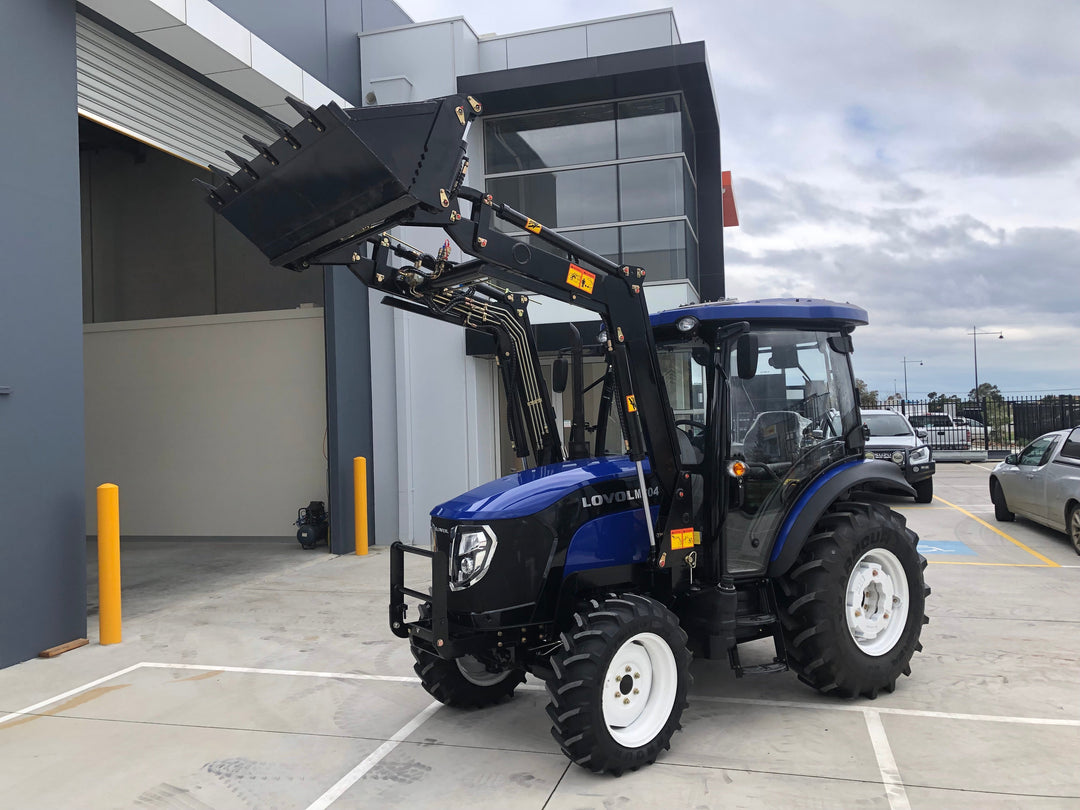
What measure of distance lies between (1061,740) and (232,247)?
1371cm

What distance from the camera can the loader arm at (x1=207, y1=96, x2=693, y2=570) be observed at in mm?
3936

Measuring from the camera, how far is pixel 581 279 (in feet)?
15.0

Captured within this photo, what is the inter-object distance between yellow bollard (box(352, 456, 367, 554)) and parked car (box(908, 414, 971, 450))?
1888 centimetres

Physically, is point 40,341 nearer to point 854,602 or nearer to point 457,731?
point 457,731

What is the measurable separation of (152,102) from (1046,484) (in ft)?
36.8

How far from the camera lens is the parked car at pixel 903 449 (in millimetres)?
14945

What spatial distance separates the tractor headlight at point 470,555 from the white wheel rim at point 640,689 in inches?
32.2

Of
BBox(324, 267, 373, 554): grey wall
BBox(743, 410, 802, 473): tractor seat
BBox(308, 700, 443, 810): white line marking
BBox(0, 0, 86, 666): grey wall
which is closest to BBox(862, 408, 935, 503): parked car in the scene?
BBox(324, 267, 373, 554): grey wall

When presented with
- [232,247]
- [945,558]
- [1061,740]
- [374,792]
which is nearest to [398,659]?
[374,792]

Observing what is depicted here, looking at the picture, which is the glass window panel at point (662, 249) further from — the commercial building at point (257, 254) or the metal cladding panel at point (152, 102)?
the metal cladding panel at point (152, 102)

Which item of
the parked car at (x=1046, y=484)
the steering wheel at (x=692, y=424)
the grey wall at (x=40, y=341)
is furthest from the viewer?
the parked car at (x=1046, y=484)

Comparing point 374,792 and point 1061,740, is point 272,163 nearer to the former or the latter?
point 374,792

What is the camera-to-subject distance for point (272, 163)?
4.20m

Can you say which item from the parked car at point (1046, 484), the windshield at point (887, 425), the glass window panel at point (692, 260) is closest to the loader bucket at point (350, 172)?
the glass window panel at point (692, 260)
